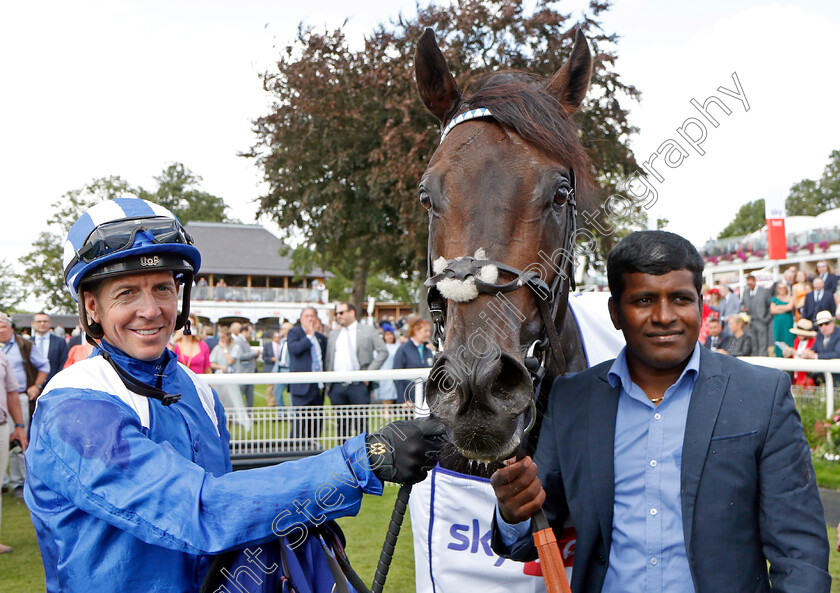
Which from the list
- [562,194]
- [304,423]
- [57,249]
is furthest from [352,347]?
[57,249]

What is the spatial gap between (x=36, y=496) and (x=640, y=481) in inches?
57.9

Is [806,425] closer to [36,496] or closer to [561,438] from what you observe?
[561,438]

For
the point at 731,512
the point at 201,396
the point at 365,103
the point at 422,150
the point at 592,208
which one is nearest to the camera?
the point at 731,512

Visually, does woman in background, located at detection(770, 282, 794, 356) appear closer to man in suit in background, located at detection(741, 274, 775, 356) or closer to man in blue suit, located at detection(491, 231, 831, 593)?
man in suit in background, located at detection(741, 274, 775, 356)

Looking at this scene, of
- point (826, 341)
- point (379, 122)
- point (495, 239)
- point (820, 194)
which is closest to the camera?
point (495, 239)

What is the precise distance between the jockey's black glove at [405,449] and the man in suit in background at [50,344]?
26.9 feet

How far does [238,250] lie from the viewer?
54156 mm

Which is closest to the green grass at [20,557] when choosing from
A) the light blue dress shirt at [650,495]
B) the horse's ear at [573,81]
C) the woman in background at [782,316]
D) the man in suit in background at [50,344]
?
the man in suit in background at [50,344]

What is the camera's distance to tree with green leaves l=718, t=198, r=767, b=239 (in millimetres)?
56906

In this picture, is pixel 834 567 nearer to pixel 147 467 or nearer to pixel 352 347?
pixel 147 467

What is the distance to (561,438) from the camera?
185cm

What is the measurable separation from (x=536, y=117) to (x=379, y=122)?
38.3 feet

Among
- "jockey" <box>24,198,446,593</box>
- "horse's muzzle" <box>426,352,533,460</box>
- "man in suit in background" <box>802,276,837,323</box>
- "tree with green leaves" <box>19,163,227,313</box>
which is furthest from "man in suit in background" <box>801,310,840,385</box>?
"tree with green leaves" <box>19,163,227,313</box>

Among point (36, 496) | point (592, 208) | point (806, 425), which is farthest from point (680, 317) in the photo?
point (806, 425)
